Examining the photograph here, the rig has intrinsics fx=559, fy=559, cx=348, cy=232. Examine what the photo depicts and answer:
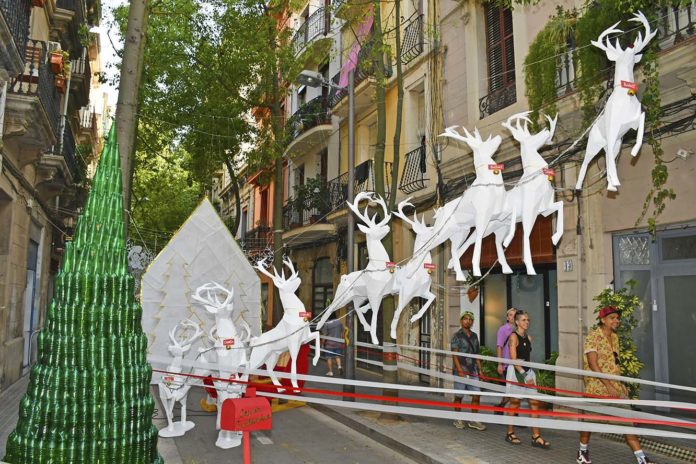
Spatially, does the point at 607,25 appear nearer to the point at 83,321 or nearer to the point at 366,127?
the point at 83,321

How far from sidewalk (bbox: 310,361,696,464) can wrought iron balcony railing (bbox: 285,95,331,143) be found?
1128 cm

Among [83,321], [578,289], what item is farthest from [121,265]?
[578,289]

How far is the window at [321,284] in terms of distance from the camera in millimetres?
18875

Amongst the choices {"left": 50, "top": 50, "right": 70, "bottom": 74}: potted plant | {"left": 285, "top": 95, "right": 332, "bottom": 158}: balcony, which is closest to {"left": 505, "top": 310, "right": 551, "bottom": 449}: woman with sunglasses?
{"left": 50, "top": 50, "right": 70, "bottom": 74}: potted plant

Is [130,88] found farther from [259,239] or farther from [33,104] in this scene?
[259,239]

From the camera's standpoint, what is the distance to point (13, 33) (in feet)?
27.3

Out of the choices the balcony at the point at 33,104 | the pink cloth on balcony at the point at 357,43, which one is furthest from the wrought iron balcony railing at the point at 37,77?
the pink cloth on balcony at the point at 357,43

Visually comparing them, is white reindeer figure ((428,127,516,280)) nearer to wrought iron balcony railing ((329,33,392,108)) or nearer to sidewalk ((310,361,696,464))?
sidewalk ((310,361,696,464))

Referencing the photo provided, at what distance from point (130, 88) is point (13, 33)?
3488 mm

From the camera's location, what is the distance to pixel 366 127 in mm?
16594

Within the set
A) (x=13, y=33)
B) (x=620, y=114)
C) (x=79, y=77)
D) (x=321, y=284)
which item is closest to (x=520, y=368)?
(x=620, y=114)

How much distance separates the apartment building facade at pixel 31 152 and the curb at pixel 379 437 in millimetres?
6536

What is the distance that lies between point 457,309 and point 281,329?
6311 millimetres

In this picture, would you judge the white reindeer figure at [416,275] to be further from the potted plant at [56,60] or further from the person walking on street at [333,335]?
the potted plant at [56,60]
